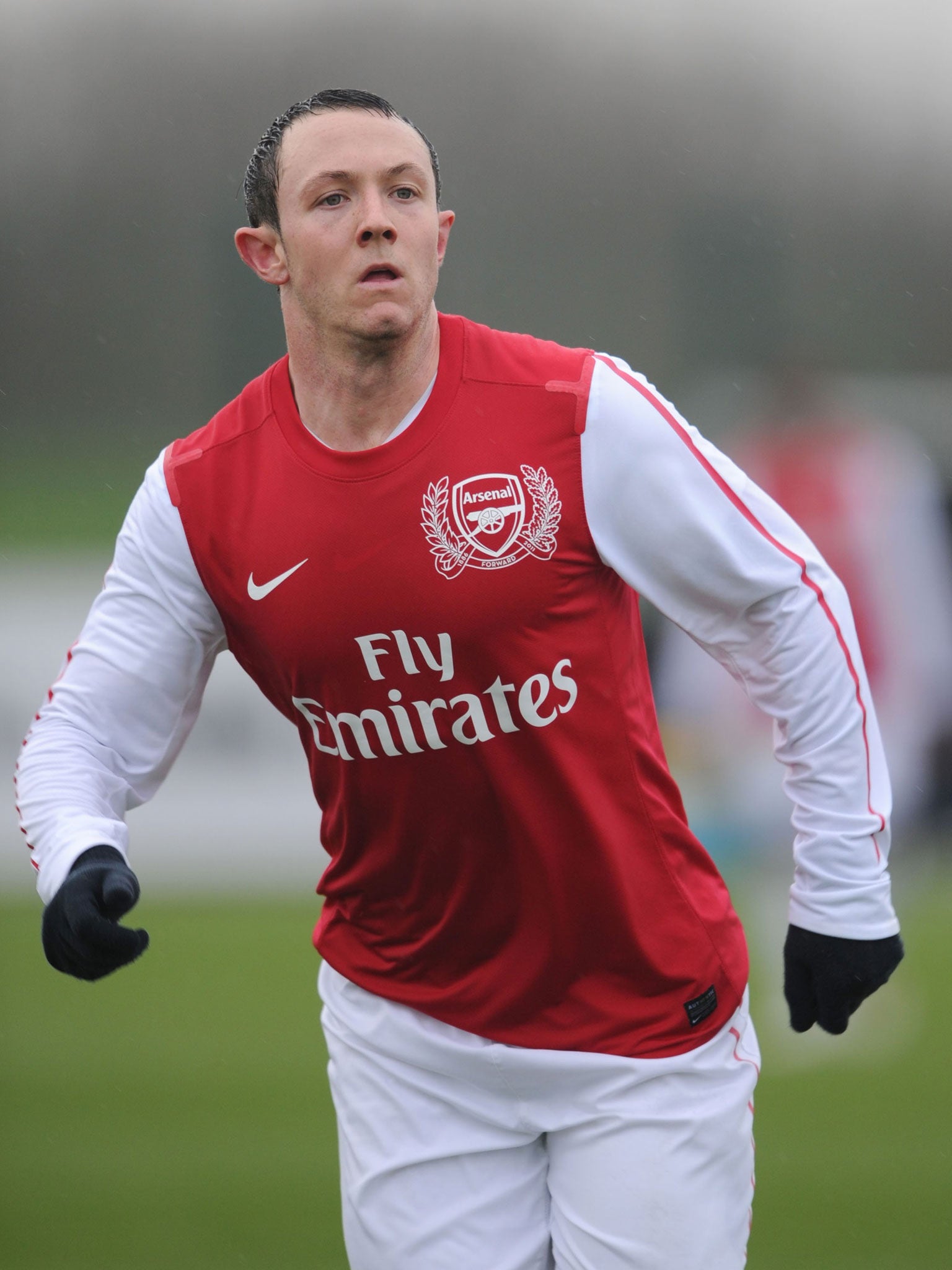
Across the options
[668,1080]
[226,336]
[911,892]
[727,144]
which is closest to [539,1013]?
[668,1080]

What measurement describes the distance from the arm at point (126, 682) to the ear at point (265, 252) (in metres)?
0.28

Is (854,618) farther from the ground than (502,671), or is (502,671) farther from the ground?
(854,618)

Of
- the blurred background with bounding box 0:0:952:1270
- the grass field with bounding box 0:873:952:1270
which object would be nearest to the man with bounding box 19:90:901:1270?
the grass field with bounding box 0:873:952:1270

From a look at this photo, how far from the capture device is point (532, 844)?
197 cm

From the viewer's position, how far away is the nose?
6.17 feet

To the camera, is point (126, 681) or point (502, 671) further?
point (126, 681)

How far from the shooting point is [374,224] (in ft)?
6.17

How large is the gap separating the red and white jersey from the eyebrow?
20 centimetres

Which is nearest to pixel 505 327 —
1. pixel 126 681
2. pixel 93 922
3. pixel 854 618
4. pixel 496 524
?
pixel 854 618

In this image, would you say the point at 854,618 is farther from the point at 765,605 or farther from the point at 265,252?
the point at 265,252

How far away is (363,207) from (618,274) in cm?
936

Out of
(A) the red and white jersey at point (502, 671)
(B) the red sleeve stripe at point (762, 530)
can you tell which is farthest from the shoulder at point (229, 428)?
(B) the red sleeve stripe at point (762, 530)

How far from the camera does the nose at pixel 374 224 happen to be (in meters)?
1.88

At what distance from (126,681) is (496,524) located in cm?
55
